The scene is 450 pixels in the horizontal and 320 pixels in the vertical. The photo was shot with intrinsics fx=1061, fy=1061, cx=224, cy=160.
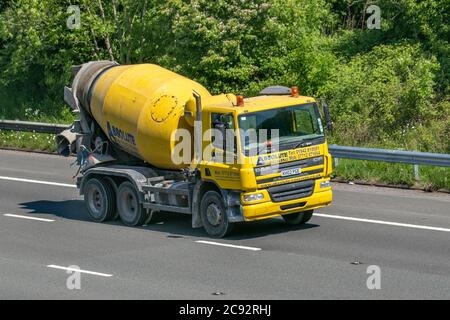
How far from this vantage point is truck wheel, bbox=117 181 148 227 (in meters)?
19.7

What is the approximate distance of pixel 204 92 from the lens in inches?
763

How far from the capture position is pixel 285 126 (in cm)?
1800

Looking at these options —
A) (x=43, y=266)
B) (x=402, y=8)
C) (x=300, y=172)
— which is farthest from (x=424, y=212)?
(x=402, y=8)

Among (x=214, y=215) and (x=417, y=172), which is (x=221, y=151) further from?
(x=417, y=172)

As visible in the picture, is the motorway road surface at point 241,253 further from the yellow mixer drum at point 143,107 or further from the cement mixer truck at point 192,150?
the yellow mixer drum at point 143,107

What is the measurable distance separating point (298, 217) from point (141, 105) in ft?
11.5

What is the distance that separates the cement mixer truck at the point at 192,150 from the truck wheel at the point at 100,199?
19mm

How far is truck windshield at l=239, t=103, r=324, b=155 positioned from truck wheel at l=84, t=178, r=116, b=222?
3.79 meters

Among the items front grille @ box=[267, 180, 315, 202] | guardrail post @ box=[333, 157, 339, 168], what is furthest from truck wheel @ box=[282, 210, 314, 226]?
guardrail post @ box=[333, 157, 339, 168]

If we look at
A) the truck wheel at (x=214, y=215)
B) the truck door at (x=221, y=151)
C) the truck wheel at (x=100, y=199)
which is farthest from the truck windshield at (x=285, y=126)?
the truck wheel at (x=100, y=199)

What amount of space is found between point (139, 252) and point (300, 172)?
3038 millimetres

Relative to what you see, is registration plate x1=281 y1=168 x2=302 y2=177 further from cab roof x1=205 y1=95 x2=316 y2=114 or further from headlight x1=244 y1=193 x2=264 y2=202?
cab roof x1=205 y1=95 x2=316 y2=114

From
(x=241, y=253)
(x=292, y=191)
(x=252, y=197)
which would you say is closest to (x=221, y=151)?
(x=252, y=197)

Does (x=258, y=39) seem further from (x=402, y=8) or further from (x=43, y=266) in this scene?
(x=43, y=266)
